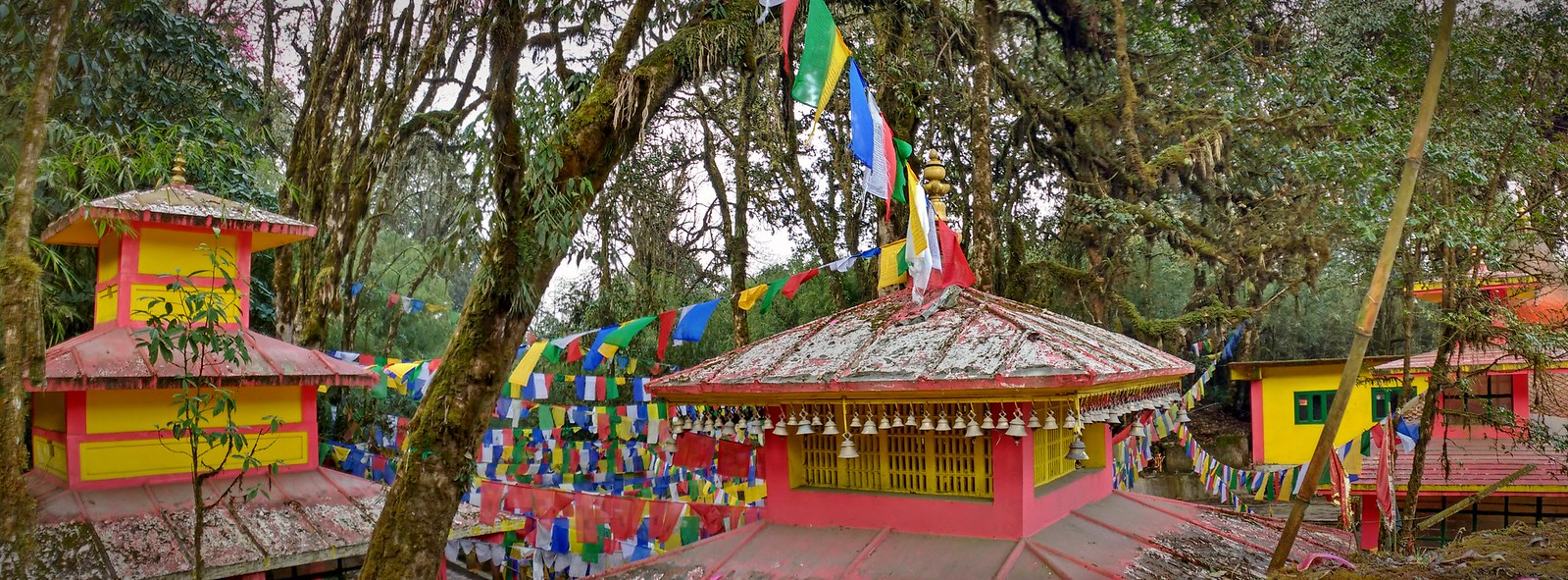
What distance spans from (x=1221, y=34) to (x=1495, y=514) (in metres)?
8.10

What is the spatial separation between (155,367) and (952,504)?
7.02m

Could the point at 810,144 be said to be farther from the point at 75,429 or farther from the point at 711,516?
the point at 75,429

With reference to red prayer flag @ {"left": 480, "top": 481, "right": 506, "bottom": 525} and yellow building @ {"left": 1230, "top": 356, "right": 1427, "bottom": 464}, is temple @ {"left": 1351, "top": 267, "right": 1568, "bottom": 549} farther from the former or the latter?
red prayer flag @ {"left": 480, "top": 481, "right": 506, "bottom": 525}

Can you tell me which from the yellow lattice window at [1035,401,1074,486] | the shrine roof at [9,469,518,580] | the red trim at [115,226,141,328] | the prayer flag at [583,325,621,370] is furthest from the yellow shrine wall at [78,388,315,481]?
the yellow lattice window at [1035,401,1074,486]

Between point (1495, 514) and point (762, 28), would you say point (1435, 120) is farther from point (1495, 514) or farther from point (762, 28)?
point (1495, 514)

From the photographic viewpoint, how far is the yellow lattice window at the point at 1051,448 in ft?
19.4

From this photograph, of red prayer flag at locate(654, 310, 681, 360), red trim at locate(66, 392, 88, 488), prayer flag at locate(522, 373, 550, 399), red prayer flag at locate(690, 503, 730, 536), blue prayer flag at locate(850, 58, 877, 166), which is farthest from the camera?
prayer flag at locate(522, 373, 550, 399)

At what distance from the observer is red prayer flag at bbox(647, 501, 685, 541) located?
8930mm

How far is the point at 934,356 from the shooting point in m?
5.93

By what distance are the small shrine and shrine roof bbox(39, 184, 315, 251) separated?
0.02 metres

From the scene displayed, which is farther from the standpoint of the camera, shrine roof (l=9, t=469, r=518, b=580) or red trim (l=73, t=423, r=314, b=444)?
red trim (l=73, t=423, r=314, b=444)

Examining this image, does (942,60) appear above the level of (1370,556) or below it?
above

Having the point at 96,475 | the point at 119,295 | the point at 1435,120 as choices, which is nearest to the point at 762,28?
the point at 1435,120

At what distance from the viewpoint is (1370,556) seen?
6164 mm
